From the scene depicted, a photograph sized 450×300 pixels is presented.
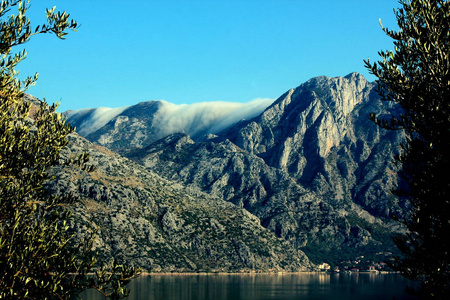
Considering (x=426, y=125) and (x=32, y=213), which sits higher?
(x=426, y=125)

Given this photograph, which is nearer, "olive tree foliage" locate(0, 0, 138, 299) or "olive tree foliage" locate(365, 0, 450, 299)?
"olive tree foliage" locate(0, 0, 138, 299)

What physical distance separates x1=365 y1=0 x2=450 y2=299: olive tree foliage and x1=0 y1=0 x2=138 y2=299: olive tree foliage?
17.8 m

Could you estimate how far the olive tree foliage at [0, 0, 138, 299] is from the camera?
69.5ft

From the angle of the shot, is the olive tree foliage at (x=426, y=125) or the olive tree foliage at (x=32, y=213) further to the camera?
the olive tree foliage at (x=426, y=125)

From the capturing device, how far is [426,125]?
96.4ft

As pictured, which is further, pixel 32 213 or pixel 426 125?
pixel 426 125

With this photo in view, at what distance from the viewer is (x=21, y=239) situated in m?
22.2

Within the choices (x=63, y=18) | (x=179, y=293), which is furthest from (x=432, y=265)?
(x=179, y=293)

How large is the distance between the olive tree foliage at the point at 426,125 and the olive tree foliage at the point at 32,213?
700 inches

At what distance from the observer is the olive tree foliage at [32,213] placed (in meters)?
21.2

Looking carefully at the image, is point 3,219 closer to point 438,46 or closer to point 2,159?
point 2,159

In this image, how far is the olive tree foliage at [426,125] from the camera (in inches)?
1117

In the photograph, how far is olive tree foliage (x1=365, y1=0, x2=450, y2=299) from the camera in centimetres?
2838

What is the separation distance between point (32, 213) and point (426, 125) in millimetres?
22900
